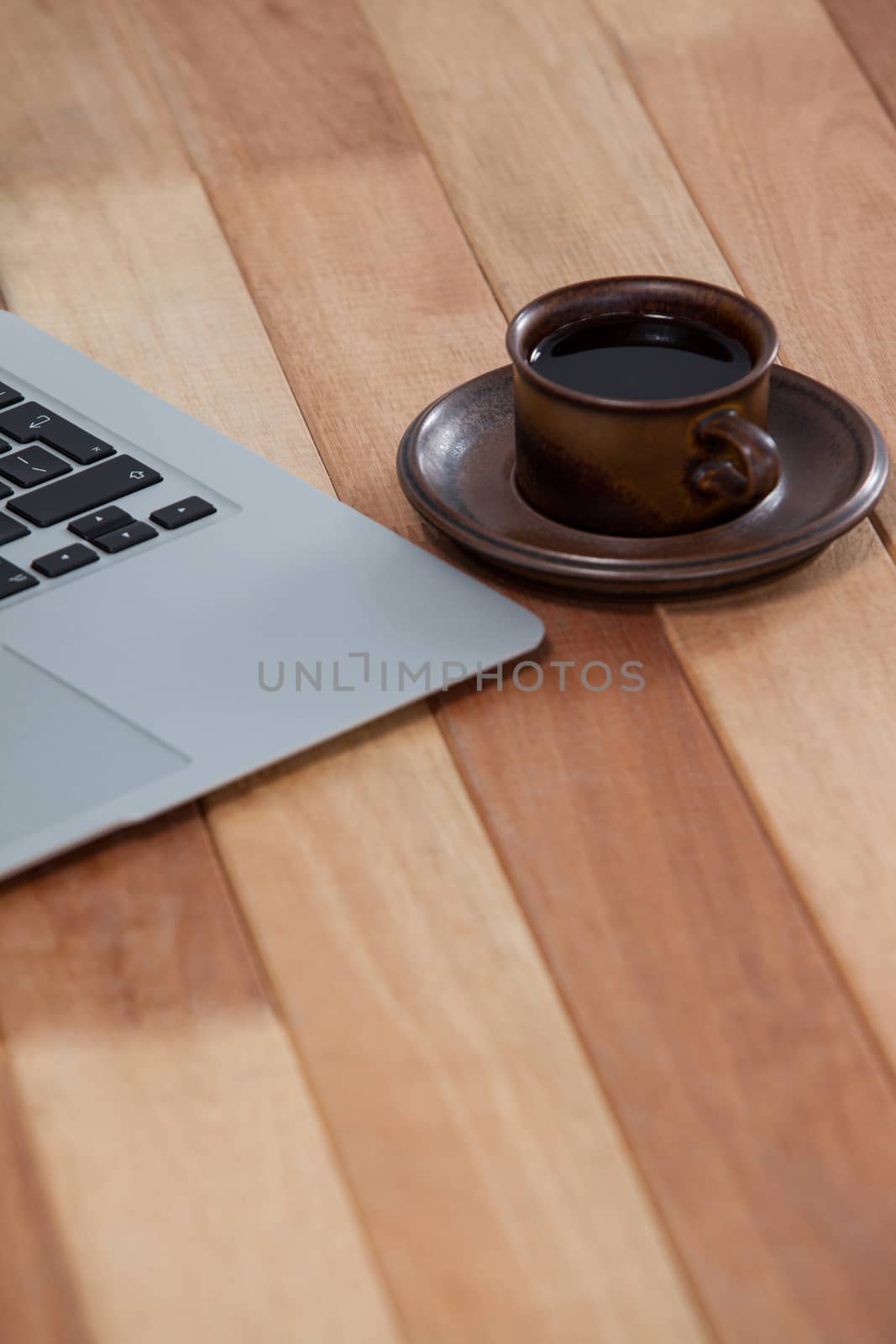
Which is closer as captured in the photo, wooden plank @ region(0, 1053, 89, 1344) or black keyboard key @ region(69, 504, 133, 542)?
wooden plank @ region(0, 1053, 89, 1344)

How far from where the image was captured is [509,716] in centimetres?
60

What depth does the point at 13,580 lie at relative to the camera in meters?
0.63

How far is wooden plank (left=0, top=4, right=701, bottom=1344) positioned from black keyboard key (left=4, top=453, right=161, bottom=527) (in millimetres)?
176

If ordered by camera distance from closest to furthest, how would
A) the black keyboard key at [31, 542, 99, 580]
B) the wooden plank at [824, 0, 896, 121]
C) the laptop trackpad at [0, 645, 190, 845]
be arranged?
the laptop trackpad at [0, 645, 190, 845] → the black keyboard key at [31, 542, 99, 580] → the wooden plank at [824, 0, 896, 121]

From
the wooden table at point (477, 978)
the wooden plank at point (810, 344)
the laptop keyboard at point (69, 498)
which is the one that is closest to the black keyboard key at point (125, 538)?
the laptop keyboard at point (69, 498)

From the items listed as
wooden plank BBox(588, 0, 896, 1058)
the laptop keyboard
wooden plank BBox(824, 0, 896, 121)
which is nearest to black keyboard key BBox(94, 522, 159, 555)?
the laptop keyboard

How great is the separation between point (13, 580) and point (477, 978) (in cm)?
28

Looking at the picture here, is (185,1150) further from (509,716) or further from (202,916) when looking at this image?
(509,716)

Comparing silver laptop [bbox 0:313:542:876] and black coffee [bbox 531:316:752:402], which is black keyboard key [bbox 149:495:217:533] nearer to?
silver laptop [bbox 0:313:542:876]

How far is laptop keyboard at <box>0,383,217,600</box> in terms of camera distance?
649 mm

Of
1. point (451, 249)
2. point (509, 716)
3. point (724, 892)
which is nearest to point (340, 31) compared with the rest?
point (451, 249)

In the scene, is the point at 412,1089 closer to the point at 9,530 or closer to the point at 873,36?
the point at 9,530

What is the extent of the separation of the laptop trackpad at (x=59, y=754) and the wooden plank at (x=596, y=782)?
5 centimetres

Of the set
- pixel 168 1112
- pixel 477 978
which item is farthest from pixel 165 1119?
pixel 477 978
